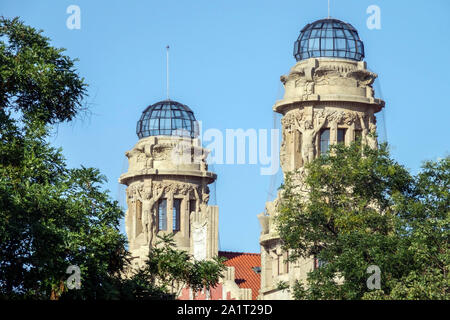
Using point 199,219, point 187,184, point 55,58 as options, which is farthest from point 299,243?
point 187,184

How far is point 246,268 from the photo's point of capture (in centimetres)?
9088

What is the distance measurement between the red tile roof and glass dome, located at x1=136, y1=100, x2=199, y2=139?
36.0ft

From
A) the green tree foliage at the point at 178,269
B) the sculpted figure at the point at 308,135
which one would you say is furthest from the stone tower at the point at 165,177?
the green tree foliage at the point at 178,269

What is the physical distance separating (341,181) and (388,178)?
194cm

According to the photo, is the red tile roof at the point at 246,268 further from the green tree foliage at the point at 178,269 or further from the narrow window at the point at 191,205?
the green tree foliage at the point at 178,269

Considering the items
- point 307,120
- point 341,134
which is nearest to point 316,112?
point 307,120

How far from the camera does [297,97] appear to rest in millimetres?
72250

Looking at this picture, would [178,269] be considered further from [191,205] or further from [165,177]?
[191,205]

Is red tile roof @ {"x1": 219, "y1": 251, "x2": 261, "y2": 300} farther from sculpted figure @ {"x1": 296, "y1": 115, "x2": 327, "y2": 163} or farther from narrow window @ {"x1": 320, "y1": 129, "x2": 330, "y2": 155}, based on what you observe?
sculpted figure @ {"x1": 296, "y1": 115, "x2": 327, "y2": 163}

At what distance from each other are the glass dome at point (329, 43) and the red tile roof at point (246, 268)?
53.6 ft

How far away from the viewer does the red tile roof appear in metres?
86.2

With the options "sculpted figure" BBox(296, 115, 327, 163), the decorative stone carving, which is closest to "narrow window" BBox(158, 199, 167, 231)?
the decorative stone carving

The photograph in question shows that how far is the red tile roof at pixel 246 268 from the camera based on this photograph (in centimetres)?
8619
